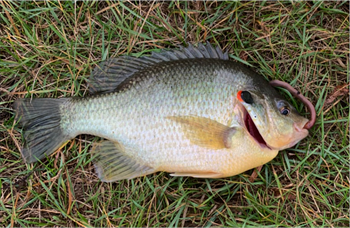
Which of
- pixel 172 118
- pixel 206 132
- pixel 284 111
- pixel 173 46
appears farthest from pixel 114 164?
pixel 284 111

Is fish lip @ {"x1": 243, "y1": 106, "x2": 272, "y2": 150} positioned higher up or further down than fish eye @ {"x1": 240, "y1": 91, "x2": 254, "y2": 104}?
further down

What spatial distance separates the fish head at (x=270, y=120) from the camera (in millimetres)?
2244

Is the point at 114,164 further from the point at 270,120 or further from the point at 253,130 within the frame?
the point at 270,120

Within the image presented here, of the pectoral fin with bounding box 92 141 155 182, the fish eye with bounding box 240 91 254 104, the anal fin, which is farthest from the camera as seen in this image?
the pectoral fin with bounding box 92 141 155 182

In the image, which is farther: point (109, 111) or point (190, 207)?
point (190, 207)

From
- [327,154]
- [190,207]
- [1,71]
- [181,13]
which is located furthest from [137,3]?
[327,154]

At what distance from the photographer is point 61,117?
2.51m

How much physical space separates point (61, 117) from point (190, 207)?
133 cm

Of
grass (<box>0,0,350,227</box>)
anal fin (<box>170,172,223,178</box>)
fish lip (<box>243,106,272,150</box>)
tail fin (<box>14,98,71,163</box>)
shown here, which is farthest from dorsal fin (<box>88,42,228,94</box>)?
anal fin (<box>170,172,223,178</box>)

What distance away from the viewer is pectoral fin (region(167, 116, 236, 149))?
88.3 inches

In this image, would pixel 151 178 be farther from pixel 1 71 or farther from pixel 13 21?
pixel 13 21

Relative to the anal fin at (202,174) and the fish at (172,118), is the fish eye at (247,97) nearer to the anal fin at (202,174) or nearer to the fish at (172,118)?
the fish at (172,118)

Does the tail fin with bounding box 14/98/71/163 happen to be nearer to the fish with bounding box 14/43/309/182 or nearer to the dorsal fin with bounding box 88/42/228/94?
the fish with bounding box 14/43/309/182

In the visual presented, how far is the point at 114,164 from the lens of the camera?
2525mm
